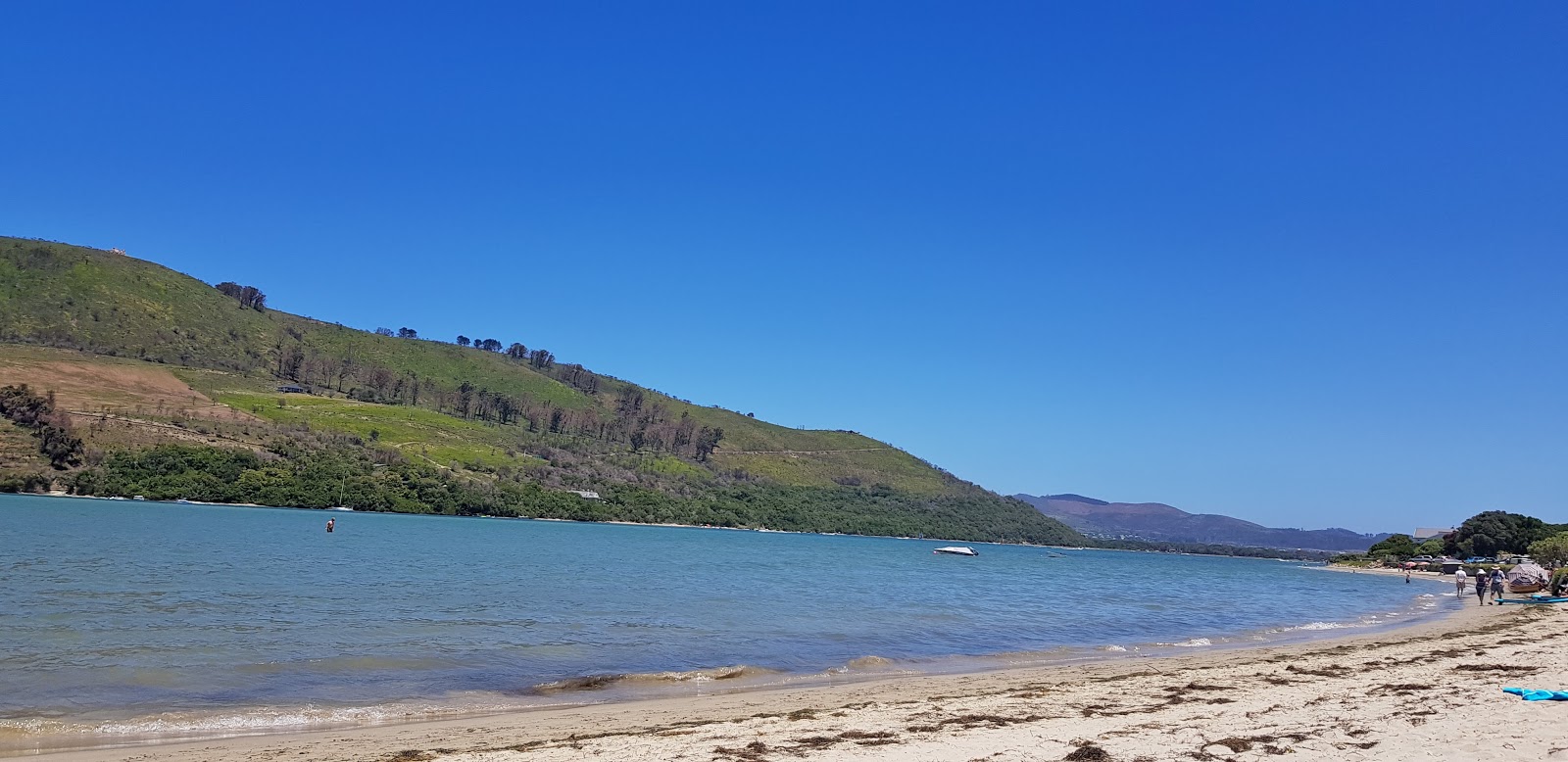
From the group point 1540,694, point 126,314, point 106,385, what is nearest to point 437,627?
point 1540,694

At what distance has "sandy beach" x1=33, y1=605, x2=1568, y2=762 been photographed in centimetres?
1102

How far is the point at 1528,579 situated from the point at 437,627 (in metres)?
57.4

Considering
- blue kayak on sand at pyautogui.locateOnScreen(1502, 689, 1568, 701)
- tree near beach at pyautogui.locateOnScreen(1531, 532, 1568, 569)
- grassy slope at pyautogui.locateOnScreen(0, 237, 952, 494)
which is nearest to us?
blue kayak on sand at pyautogui.locateOnScreen(1502, 689, 1568, 701)

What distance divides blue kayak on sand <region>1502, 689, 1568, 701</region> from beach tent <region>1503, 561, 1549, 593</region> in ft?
155

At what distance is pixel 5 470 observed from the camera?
Result: 3573 inches

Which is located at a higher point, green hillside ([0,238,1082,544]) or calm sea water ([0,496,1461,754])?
green hillside ([0,238,1082,544])

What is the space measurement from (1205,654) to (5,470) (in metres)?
109

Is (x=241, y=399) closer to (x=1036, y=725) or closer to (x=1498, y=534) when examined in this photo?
(x=1036, y=725)

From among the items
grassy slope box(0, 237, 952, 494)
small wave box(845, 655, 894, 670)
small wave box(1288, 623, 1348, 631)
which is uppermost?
grassy slope box(0, 237, 952, 494)

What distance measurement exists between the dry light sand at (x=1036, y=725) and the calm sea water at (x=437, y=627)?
70.6 inches

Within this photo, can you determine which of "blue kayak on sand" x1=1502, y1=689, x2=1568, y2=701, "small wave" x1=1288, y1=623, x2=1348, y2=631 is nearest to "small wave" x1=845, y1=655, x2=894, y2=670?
"blue kayak on sand" x1=1502, y1=689, x2=1568, y2=701

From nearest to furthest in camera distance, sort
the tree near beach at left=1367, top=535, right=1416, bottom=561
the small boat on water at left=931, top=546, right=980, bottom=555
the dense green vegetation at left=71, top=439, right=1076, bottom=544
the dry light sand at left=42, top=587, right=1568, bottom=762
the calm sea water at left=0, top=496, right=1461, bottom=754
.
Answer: the dry light sand at left=42, top=587, right=1568, bottom=762, the calm sea water at left=0, top=496, right=1461, bottom=754, the dense green vegetation at left=71, top=439, right=1076, bottom=544, the small boat on water at left=931, top=546, right=980, bottom=555, the tree near beach at left=1367, top=535, right=1416, bottom=561

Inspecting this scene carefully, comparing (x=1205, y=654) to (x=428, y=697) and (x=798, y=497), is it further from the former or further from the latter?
(x=798, y=497)

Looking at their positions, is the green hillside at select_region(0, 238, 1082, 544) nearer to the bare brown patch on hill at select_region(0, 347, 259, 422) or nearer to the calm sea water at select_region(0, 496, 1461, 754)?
the bare brown patch on hill at select_region(0, 347, 259, 422)
